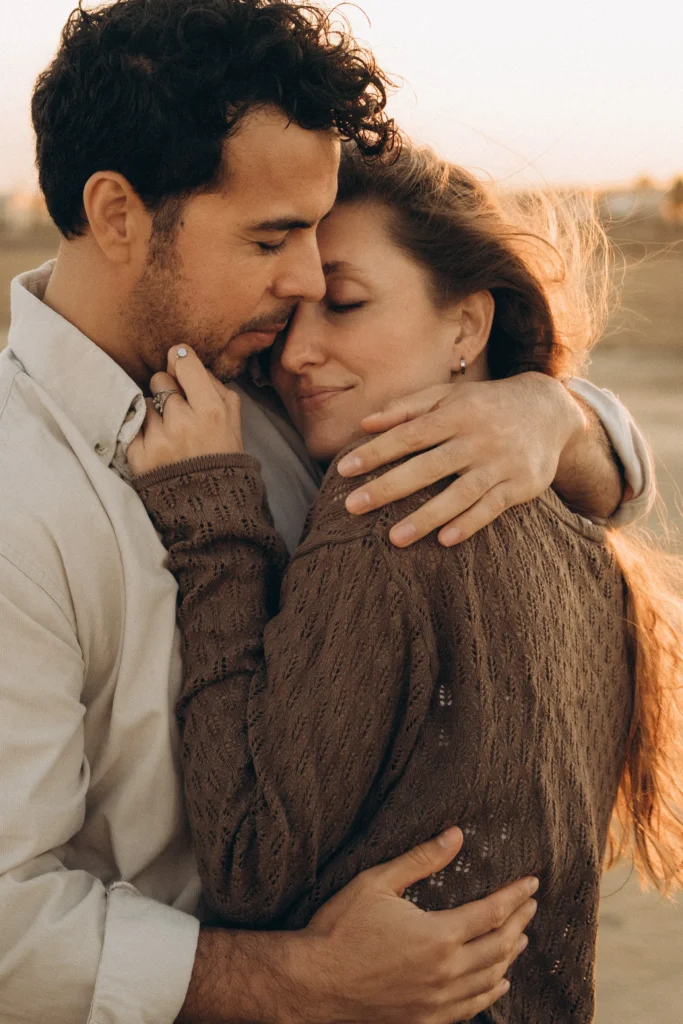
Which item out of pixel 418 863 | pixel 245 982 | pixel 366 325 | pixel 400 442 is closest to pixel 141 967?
pixel 245 982

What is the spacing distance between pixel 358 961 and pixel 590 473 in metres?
1.23

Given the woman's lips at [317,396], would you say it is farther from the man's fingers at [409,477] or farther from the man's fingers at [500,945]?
the man's fingers at [500,945]

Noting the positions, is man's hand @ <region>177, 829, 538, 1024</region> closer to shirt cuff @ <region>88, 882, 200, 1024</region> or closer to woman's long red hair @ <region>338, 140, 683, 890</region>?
shirt cuff @ <region>88, 882, 200, 1024</region>

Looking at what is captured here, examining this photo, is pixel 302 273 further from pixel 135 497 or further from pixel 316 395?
pixel 135 497

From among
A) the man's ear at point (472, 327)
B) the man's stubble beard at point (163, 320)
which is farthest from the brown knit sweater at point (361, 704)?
the man's ear at point (472, 327)

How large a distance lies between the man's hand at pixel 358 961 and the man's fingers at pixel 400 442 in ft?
2.21

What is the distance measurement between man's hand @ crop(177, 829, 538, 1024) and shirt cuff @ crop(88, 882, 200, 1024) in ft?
0.12

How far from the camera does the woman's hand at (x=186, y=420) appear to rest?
2.12 metres

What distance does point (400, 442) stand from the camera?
2.14 m

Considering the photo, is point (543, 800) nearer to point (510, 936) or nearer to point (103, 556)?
point (510, 936)

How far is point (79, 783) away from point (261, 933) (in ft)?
1.35

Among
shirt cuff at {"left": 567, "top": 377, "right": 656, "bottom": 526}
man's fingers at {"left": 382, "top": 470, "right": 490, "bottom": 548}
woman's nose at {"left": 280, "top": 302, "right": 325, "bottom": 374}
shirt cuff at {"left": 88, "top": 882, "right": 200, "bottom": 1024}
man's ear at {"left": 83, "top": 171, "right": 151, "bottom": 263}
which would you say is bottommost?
shirt cuff at {"left": 88, "top": 882, "right": 200, "bottom": 1024}

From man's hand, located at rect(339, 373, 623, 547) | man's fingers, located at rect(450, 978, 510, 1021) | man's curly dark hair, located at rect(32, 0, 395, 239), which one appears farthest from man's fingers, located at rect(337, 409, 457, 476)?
man's fingers, located at rect(450, 978, 510, 1021)

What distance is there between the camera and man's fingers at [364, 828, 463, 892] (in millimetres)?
1957
